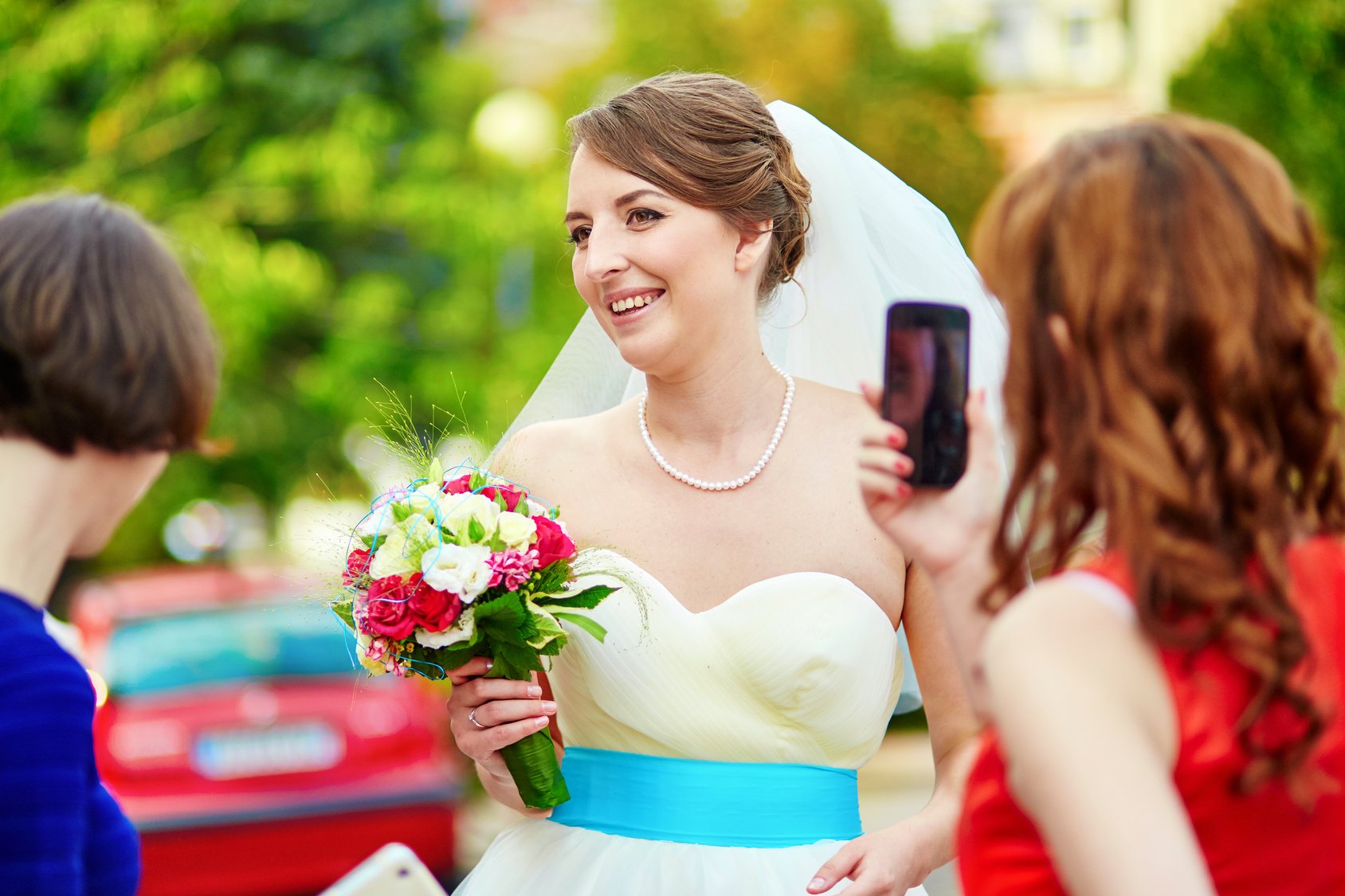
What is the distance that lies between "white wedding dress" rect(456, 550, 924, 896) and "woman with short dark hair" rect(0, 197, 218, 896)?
3.20 feet

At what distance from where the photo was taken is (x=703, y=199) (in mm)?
2994

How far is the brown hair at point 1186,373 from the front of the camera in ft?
4.87

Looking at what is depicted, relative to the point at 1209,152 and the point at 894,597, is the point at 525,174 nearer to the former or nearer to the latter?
the point at 894,597

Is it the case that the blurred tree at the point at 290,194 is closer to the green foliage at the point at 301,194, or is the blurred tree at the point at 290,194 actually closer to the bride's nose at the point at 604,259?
the green foliage at the point at 301,194

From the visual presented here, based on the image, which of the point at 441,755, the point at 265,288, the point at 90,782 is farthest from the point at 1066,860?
the point at 265,288

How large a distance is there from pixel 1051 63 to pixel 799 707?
128 ft

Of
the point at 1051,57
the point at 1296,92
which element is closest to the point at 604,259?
the point at 1296,92

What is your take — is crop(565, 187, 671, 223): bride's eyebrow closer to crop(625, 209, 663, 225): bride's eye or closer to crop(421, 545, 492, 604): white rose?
crop(625, 209, 663, 225): bride's eye

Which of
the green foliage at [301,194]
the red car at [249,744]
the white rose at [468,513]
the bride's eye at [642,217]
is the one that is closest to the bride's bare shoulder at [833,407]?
the bride's eye at [642,217]

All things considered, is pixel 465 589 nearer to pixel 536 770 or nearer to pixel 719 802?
pixel 536 770

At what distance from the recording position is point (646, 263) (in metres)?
2.95

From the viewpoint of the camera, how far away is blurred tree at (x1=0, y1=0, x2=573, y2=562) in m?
9.97

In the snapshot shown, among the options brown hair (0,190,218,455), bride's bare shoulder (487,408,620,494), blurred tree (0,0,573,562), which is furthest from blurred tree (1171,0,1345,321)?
brown hair (0,190,218,455)

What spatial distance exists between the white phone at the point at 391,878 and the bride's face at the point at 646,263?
1.21 m
